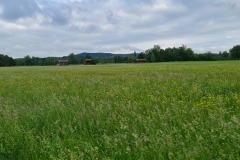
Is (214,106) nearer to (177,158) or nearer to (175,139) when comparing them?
(175,139)

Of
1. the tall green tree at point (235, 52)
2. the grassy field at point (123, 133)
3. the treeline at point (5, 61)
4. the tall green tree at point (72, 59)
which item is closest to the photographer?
the grassy field at point (123, 133)

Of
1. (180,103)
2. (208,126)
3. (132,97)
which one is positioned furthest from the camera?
(132,97)

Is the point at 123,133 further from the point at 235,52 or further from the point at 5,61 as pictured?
the point at 5,61

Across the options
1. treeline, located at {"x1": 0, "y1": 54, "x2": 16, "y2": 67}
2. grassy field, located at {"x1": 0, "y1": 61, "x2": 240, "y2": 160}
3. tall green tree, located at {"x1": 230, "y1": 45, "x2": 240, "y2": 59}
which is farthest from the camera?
treeline, located at {"x1": 0, "y1": 54, "x2": 16, "y2": 67}

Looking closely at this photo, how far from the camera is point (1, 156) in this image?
4262 millimetres

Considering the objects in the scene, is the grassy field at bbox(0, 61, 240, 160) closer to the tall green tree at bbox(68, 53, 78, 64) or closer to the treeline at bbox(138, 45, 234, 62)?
the treeline at bbox(138, 45, 234, 62)

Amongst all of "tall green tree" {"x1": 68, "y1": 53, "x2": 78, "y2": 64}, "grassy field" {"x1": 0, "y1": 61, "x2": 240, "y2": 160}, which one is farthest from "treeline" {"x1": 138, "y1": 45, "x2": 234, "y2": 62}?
"grassy field" {"x1": 0, "y1": 61, "x2": 240, "y2": 160}

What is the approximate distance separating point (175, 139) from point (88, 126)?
1.80 m

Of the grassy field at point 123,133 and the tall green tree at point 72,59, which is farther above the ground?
the grassy field at point 123,133

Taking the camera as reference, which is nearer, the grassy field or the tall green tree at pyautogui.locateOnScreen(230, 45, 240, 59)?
the grassy field

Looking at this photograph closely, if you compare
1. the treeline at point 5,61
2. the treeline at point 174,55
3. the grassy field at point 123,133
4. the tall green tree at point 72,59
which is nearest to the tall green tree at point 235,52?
the treeline at point 174,55

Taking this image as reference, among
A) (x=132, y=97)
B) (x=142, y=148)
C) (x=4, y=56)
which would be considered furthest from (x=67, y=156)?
(x=4, y=56)

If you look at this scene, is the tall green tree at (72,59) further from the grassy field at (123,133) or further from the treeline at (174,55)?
the grassy field at (123,133)

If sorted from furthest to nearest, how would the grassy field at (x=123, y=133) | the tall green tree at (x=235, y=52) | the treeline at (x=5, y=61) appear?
the treeline at (x=5, y=61), the tall green tree at (x=235, y=52), the grassy field at (x=123, y=133)
